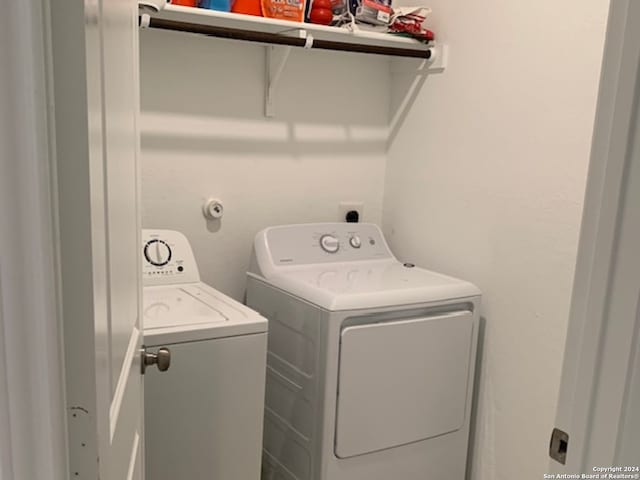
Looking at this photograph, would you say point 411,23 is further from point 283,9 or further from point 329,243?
point 329,243

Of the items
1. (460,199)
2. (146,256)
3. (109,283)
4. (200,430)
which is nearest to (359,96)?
(460,199)

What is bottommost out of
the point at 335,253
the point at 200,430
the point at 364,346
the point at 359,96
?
the point at 200,430

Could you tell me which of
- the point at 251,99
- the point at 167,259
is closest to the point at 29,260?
the point at 167,259

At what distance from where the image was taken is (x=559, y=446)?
891mm

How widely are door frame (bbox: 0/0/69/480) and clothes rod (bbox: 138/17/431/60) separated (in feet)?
4.51

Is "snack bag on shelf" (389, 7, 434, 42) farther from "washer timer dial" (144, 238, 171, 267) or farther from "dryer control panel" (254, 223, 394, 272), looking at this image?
"washer timer dial" (144, 238, 171, 267)

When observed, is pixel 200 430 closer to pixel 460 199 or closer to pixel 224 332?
pixel 224 332

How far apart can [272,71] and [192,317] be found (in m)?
1.07

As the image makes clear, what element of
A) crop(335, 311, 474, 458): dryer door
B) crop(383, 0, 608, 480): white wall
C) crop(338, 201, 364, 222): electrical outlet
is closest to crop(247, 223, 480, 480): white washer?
crop(335, 311, 474, 458): dryer door

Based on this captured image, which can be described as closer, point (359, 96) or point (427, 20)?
point (427, 20)

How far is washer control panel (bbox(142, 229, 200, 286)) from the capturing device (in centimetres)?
201

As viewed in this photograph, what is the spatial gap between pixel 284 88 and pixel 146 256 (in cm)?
87

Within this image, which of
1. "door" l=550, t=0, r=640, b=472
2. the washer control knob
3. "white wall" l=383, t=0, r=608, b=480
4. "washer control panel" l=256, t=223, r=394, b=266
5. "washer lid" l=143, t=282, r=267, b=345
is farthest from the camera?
A: the washer control knob

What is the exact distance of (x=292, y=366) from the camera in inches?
79.1
